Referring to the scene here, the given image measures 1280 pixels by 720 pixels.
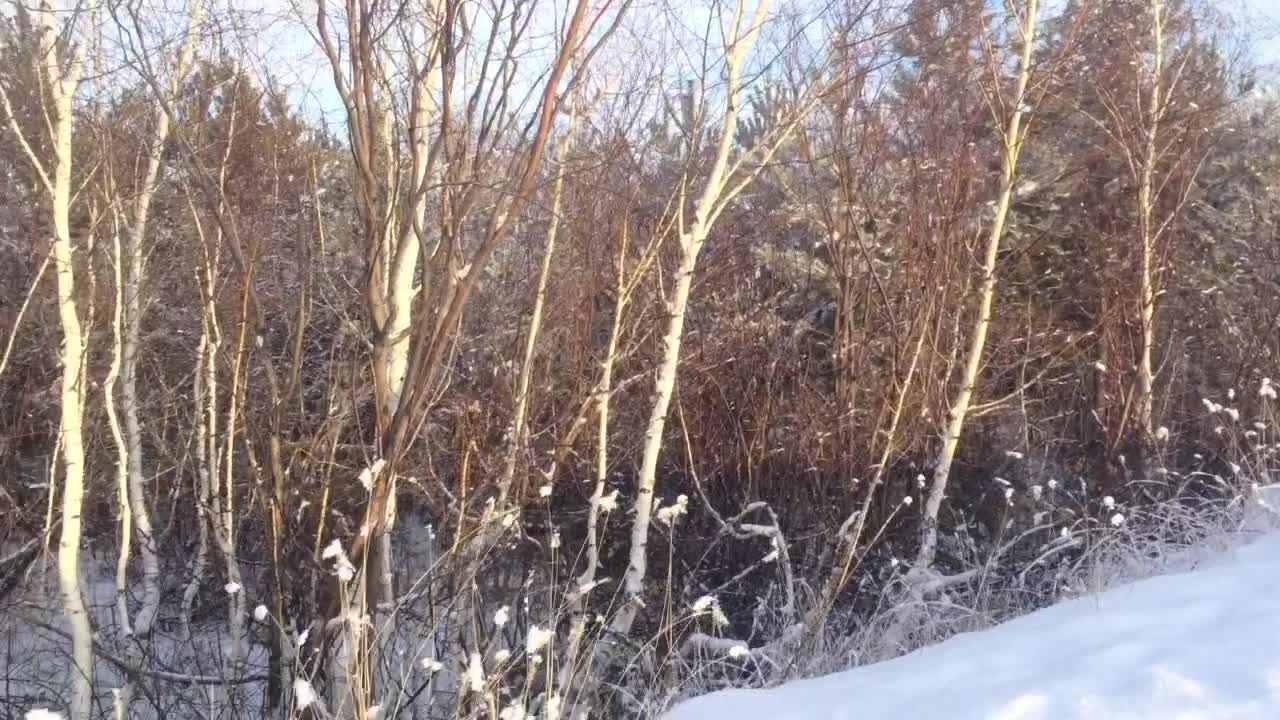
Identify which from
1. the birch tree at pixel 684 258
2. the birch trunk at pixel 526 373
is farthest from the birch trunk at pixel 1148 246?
the birch trunk at pixel 526 373

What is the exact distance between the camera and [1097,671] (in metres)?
2.21

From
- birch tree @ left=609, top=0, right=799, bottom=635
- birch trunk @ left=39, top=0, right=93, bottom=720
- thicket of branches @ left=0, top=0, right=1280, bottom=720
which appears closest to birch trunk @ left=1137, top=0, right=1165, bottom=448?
thicket of branches @ left=0, top=0, right=1280, bottom=720

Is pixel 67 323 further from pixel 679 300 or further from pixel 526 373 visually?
pixel 679 300

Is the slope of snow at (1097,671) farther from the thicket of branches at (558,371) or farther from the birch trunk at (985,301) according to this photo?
the birch trunk at (985,301)

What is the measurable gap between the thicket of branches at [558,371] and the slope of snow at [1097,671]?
→ 1.83ft

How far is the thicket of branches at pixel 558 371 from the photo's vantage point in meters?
3.18

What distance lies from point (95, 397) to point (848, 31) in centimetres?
650

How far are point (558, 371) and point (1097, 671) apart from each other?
5.65m

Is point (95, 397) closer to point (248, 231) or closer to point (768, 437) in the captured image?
point (248, 231)

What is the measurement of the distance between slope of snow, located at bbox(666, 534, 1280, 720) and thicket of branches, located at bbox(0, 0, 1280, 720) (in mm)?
559

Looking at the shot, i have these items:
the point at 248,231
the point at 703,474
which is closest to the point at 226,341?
the point at 248,231

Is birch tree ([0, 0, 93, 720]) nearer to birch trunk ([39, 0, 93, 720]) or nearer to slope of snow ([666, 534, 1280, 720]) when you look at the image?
birch trunk ([39, 0, 93, 720])

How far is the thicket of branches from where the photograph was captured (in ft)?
10.4

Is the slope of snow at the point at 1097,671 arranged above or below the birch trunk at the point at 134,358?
below
